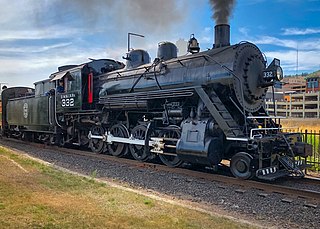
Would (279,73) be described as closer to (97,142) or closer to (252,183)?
(252,183)

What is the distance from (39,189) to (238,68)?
5.73 m

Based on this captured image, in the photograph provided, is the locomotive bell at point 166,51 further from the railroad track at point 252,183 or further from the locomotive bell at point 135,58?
the railroad track at point 252,183

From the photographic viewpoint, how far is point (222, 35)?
33.1 feet

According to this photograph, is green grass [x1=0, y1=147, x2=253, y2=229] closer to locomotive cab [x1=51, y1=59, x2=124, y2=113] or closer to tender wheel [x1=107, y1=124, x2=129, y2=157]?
tender wheel [x1=107, y1=124, x2=129, y2=157]

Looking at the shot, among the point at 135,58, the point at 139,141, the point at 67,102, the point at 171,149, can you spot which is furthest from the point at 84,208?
the point at 67,102

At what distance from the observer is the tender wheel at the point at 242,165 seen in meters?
8.16

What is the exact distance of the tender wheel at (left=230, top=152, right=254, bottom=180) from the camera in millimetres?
8156

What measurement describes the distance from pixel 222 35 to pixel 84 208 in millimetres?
6709

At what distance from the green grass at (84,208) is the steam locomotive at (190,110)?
2.92 m

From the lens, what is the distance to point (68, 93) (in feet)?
49.0

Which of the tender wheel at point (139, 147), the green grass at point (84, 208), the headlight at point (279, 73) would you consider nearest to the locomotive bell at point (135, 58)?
the tender wheel at point (139, 147)

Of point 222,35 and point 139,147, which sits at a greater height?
point 222,35

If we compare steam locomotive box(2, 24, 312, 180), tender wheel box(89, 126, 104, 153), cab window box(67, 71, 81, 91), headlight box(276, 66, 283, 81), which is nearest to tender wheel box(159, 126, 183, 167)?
steam locomotive box(2, 24, 312, 180)

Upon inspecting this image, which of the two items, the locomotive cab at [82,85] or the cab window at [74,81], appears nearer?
the locomotive cab at [82,85]
